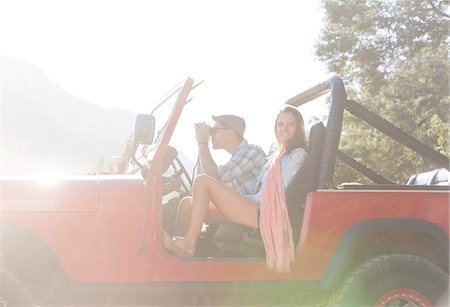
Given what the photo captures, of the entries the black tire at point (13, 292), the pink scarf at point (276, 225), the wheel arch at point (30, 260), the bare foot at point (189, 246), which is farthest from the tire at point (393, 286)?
the black tire at point (13, 292)

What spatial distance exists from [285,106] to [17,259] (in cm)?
203

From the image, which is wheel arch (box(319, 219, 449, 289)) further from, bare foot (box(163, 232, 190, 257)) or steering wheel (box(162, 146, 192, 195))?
steering wheel (box(162, 146, 192, 195))

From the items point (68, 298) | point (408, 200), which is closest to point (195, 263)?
point (68, 298)

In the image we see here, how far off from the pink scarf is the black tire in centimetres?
140

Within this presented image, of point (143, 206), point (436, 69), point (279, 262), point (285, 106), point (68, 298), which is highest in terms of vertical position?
point (436, 69)

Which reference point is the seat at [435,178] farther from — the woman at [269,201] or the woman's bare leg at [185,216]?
the woman's bare leg at [185,216]

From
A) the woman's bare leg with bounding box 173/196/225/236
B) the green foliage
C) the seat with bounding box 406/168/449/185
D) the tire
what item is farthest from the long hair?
the green foliage

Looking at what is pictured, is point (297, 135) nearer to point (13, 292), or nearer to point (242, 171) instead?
point (242, 171)

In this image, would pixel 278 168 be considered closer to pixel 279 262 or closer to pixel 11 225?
pixel 279 262

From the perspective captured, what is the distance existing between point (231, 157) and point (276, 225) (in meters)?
1.19

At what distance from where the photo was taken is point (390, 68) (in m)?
26.2

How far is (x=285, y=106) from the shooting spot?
192 inches

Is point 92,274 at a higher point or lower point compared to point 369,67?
lower

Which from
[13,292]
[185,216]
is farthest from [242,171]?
[13,292]
